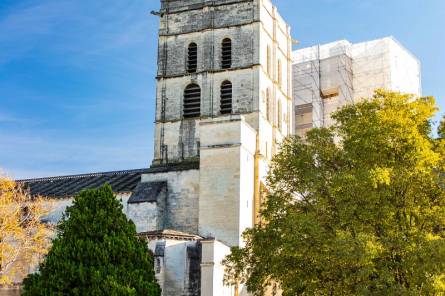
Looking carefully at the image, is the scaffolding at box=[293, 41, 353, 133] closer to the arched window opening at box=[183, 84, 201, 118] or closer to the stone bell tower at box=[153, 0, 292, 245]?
the stone bell tower at box=[153, 0, 292, 245]

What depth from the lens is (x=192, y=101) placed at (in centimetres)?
3753

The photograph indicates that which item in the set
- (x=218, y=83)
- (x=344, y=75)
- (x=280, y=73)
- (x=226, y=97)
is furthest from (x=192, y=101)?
(x=344, y=75)

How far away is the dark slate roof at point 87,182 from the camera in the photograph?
36125 millimetres

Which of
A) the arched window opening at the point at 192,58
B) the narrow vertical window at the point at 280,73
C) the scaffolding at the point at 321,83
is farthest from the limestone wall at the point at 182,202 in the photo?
the scaffolding at the point at 321,83

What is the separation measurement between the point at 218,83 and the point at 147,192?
23.8 feet

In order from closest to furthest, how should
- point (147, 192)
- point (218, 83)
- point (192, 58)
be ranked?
point (147, 192), point (218, 83), point (192, 58)

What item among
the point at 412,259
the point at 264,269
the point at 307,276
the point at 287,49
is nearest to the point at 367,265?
the point at 412,259

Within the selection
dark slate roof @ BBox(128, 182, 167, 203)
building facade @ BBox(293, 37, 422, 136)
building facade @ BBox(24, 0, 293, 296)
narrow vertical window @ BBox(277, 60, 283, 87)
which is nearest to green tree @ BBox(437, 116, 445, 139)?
building facade @ BBox(24, 0, 293, 296)

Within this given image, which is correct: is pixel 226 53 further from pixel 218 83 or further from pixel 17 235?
pixel 17 235

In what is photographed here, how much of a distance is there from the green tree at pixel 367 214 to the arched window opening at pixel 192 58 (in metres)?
18.3

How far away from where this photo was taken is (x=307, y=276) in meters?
19.2

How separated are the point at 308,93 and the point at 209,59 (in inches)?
411

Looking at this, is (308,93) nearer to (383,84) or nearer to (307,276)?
(383,84)

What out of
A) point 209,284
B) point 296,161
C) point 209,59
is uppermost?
point 209,59
